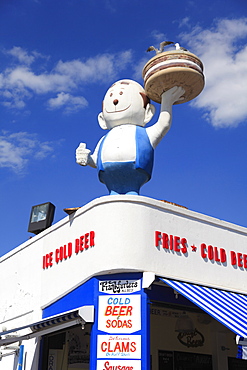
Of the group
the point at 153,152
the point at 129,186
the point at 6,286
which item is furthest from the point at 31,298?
the point at 153,152

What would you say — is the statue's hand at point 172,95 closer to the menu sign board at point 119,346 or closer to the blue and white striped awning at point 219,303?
the blue and white striped awning at point 219,303

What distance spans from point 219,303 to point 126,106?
16.7 feet

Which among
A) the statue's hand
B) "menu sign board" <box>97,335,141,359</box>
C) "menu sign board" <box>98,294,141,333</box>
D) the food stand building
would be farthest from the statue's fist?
"menu sign board" <box>97,335,141,359</box>

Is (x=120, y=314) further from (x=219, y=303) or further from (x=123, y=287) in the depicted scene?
(x=219, y=303)

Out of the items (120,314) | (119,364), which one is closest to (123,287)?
(120,314)

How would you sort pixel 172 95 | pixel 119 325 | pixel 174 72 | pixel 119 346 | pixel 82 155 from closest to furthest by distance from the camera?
pixel 119 346 → pixel 119 325 → pixel 174 72 → pixel 82 155 → pixel 172 95

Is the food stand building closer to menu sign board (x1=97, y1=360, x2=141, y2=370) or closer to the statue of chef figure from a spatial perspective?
menu sign board (x1=97, y1=360, x2=141, y2=370)

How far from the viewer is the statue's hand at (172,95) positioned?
11695 millimetres

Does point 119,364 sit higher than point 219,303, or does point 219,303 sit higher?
point 219,303

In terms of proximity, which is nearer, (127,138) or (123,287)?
(123,287)

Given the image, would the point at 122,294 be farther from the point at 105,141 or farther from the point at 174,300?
the point at 105,141

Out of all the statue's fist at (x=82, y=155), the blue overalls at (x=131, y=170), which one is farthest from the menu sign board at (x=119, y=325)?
the statue's fist at (x=82, y=155)

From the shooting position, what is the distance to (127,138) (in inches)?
447

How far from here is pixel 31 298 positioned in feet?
39.4
